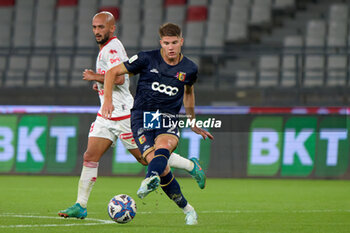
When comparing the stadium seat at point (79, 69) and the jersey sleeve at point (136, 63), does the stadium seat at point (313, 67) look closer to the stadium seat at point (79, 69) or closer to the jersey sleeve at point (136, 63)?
the stadium seat at point (79, 69)

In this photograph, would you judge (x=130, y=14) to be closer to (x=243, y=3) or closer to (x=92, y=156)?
(x=243, y=3)

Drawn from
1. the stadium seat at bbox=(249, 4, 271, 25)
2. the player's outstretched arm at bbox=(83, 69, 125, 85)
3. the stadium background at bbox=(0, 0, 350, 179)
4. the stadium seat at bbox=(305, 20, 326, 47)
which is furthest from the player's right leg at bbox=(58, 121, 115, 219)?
the stadium seat at bbox=(249, 4, 271, 25)

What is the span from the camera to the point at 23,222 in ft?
24.8

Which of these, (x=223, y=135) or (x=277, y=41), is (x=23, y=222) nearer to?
(x=223, y=135)

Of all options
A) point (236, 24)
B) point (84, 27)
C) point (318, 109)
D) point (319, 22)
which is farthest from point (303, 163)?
point (84, 27)

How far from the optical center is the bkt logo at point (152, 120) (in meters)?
7.53

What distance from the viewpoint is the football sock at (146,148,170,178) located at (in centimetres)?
704

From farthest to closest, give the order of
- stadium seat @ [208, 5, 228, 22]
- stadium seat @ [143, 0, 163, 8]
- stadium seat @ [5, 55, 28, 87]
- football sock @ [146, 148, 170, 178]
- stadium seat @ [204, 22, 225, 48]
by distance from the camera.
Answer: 1. stadium seat @ [143, 0, 163, 8]
2. stadium seat @ [208, 5, 228, 22]
3. stadium seat @ [204, 22, 225, 48]
4. stadium seat @ [5, 55, 28, 87]
5. football sock @ [146, 148, 170, 178]

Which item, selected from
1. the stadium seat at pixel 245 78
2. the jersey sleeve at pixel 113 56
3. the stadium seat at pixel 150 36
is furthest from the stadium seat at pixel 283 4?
the jersey sleeve at pixel 113 56

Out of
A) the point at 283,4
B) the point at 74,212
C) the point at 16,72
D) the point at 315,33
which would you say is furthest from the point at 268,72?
the point at 74,212

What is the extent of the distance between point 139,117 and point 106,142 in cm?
82

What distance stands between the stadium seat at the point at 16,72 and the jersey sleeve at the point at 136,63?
1382 centimetres

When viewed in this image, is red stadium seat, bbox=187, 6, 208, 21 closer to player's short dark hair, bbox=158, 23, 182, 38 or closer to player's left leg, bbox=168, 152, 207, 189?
player's left leg, bbox=168, 152, 207, 189

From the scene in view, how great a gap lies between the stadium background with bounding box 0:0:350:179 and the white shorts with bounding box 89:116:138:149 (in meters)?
7.41
